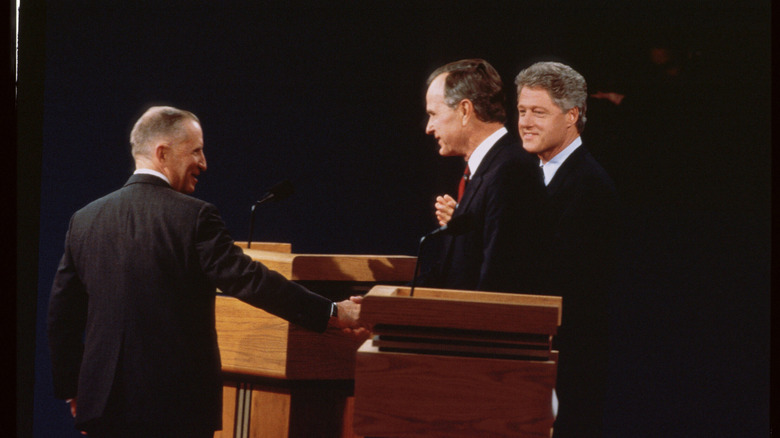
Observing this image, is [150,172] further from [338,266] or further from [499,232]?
[499,232]

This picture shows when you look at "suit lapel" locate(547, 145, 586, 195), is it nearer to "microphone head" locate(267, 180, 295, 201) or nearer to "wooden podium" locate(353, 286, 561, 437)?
"microphone head" locate(267, 180, 295, 201)

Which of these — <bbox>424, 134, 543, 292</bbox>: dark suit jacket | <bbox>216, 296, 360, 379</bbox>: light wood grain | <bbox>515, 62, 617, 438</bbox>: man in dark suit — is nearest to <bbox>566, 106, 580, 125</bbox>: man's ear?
<bbox>515, 62, 617, 438</bbox>: man in dark suit

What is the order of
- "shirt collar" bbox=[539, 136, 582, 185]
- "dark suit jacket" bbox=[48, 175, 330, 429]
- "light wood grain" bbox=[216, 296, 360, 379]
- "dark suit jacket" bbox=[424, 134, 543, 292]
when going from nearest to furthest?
"dark suit jacket" bbox=[424, 134, 543, 292] < "dark suit jacket" bbox=[48, 175, 330, 429] < "light wood grain" bbox=[216, 296, 360, 379] < "shirt collar" bbox=[539, 136, 582, 185]

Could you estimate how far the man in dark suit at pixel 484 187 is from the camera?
7.45 feet

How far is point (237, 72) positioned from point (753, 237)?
258 centimetres

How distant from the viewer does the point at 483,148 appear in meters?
2.56

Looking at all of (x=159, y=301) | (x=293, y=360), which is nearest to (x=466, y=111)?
(x=293, y=360)

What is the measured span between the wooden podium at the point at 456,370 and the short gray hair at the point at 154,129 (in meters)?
1.14

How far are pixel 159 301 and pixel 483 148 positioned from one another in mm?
1211

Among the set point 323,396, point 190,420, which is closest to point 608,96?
point 323,396

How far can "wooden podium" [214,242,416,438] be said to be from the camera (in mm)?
2510

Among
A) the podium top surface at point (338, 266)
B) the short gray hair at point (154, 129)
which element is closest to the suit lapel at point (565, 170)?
the podium top surface at point (338, 266)

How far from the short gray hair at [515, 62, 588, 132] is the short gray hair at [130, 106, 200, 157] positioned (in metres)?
1.53

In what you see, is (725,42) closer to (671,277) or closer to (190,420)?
(671,277)
